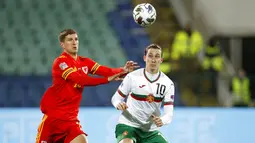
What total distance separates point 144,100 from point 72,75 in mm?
818

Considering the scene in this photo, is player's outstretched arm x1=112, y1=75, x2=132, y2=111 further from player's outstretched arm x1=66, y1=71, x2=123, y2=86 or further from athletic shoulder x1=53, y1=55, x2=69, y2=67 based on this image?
athletic shoulder x1=53, y1=55, x2=69, y2=67

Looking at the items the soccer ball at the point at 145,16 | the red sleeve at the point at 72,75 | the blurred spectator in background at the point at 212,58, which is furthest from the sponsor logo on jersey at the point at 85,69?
the blurred spectator in background at the point at 212,58

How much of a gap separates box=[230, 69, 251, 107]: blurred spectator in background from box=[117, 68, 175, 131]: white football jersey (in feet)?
20.3

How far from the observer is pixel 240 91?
44.4 feet

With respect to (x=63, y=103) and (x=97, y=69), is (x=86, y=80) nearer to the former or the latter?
(x=63, y=103)

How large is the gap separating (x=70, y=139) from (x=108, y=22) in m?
8.75

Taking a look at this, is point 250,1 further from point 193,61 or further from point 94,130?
point 94,130

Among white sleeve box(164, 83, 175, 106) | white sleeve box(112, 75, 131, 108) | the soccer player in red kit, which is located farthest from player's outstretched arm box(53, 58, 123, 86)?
white sleeve box(164, 83, 175, 106)

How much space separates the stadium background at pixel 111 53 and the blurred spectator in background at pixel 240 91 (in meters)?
0.20

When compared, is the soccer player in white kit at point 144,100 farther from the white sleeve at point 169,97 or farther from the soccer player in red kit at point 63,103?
the soccer player in red kit at point 63,103

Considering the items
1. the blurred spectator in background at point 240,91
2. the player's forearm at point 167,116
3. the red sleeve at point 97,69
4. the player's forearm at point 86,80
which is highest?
the red sleeve at point 97,69

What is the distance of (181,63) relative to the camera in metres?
14.0

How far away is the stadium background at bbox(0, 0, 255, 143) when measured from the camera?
34.9 feet

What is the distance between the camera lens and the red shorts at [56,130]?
7.32m
